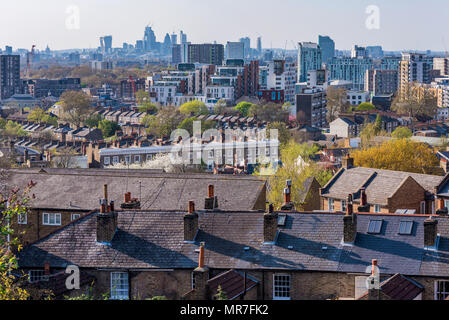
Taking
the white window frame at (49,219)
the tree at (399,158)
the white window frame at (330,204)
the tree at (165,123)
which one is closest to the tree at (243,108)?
the tree at (165,123)

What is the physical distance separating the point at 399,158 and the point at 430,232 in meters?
31.3

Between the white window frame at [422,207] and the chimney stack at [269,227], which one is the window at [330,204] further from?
the chimney stack at [269,227]

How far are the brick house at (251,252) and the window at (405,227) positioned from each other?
0.03 meters

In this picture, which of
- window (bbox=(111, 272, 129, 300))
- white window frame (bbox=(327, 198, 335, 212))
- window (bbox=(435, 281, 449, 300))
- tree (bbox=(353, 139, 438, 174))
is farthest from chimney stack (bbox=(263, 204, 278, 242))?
tree (bbox=(353, 139, 438, 174))

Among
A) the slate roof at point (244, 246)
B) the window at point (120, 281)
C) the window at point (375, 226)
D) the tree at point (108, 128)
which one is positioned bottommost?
the tree at point (108, 128)

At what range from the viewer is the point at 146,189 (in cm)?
3222

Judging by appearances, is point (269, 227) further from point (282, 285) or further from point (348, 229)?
point (348, 229)

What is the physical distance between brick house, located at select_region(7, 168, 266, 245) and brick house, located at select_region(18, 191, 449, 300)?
702cm

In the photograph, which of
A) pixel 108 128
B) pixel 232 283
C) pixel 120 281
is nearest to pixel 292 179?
pixel 120 281

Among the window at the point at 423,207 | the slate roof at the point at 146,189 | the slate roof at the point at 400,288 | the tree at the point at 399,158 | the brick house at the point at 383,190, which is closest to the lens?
the slate roof at the point at 400,288

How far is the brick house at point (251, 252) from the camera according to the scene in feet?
65.7

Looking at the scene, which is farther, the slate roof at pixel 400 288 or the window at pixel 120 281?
the window at pixel 120 281
